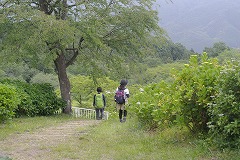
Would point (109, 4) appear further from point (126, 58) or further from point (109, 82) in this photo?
point (109, 82)

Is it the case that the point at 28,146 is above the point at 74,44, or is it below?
below

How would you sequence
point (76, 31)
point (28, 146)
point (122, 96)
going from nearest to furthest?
point (28, 146), point (122, 96), point (76, 31)

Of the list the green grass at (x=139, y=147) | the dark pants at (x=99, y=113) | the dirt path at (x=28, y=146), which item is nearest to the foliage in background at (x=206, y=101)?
the green grass at (x=139, y=147)

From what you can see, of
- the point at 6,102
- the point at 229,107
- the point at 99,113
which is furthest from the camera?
the point at 99,113

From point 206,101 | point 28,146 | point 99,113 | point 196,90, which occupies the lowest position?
point 99,113

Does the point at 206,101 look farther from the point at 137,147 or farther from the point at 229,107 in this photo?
the point at 137,147

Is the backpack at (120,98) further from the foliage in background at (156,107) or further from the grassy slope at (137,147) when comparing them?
the grassy slope at (137,147)

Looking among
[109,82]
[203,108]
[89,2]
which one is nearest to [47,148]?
[203,108]

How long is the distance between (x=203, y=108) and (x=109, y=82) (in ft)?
78.8

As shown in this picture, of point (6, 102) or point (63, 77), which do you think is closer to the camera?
point (6, 102)

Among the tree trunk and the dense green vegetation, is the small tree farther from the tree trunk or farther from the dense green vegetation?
the dense green vegetation

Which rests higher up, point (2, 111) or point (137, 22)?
point (137, 22)

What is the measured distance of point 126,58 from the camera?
18.1 m

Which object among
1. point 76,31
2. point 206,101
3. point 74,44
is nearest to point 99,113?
point 76,31
